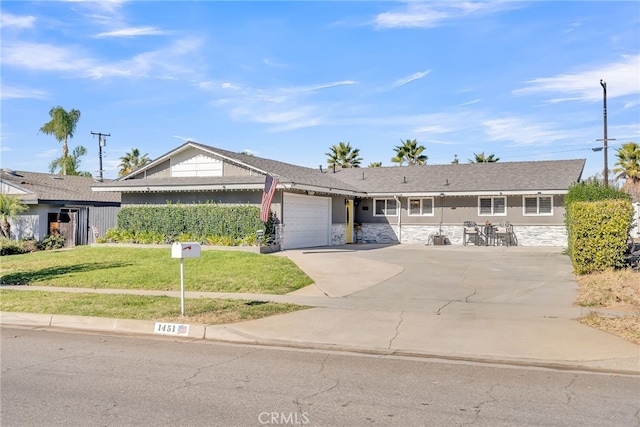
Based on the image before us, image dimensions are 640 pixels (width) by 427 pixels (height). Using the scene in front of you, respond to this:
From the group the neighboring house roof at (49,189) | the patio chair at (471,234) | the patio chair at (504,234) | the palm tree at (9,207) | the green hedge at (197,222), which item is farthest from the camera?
the patio chair at (471,234)

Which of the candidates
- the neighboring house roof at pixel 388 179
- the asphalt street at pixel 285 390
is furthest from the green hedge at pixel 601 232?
the neighboring house roof at pixel 388 179

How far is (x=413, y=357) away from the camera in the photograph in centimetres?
783

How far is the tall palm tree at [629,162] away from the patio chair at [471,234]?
2462 centimetres

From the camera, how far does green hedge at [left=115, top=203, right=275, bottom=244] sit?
22.0 m

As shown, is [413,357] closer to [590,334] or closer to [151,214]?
[590,334]

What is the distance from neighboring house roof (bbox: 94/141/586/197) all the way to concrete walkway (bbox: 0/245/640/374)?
8.86 metres

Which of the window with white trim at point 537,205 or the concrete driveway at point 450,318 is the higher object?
the window with white trim at point 537,205

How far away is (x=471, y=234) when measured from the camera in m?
28.8

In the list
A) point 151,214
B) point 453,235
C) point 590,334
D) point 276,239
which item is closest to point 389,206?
point 453,235

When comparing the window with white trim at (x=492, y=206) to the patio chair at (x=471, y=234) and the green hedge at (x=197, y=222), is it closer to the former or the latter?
the patio chair at (x=471, y=234)

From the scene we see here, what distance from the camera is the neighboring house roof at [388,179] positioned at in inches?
952

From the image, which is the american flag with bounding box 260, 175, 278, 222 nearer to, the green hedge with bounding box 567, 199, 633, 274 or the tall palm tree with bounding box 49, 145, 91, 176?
the green hedge with bounding box 567, 199, 633, 274

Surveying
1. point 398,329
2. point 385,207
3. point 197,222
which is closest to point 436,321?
point 398,329

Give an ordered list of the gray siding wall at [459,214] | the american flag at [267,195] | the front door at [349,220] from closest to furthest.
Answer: the american flag at [267,195]
the gray siding wall at [459,214]
the front door at [349,220]
